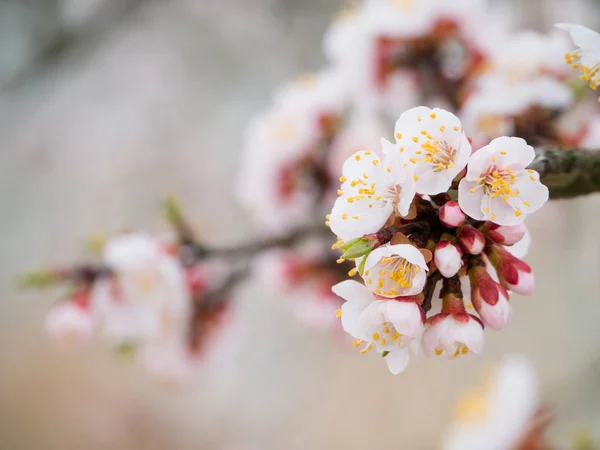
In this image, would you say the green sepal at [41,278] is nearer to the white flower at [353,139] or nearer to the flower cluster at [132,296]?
the flower cluster at [132,296]

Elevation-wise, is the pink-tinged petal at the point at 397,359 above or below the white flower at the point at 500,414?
below

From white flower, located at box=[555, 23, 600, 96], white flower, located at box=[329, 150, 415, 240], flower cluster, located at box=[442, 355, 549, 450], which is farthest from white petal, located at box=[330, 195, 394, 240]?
flower cluster, located at box=[442, 355, 549, 450]

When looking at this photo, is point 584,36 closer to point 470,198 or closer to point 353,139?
point 470,198

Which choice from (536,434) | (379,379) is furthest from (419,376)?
(536,434)

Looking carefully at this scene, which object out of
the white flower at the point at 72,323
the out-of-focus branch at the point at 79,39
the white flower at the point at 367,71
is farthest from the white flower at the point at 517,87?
the out-of-focus branch at the point at 79,39

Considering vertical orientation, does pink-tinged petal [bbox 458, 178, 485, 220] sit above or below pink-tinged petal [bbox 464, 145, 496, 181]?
below

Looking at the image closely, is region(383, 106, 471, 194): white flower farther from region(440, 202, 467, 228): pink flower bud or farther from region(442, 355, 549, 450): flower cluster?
region(442, 355, 549, 450): flower cluster

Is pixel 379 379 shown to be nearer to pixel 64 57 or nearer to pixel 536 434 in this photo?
pixel 536 434
